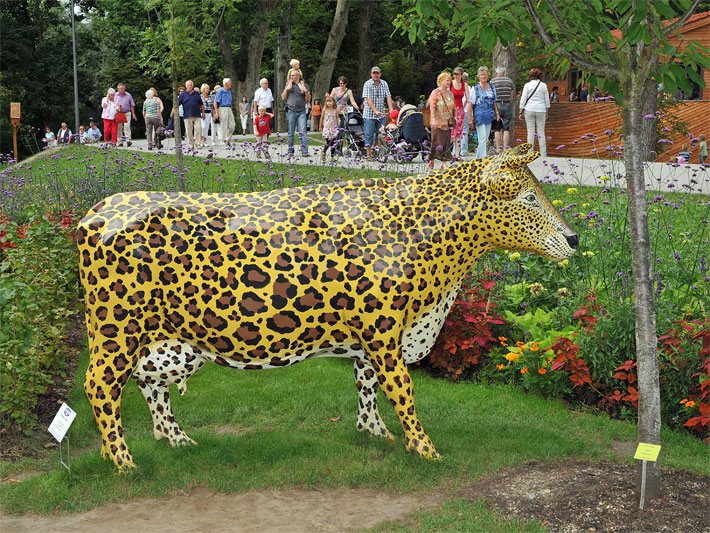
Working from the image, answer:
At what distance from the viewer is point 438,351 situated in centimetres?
796

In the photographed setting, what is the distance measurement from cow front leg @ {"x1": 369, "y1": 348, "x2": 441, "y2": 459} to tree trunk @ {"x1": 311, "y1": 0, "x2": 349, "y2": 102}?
27985mm

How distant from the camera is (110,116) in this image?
23.9m

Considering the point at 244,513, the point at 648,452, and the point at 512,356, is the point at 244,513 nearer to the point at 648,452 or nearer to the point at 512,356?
the point at 648,452

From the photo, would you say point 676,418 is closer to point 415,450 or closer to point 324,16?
point 415,450

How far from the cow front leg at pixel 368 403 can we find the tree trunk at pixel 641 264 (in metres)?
1.82

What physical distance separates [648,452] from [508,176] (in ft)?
6.07

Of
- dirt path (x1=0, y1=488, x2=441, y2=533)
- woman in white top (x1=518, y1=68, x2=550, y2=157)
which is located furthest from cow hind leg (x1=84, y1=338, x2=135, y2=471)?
woman in white top (x1=518, y1=68, x2=550, y2=157)

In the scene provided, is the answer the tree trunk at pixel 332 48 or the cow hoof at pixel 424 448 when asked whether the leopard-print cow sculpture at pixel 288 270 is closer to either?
the cow hoof at pixel 424 448

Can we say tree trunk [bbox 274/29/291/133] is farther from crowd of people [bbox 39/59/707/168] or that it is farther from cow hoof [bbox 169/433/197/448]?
cow hoof [bbox 169/433/197/448]

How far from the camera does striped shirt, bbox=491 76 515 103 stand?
17.6 meters

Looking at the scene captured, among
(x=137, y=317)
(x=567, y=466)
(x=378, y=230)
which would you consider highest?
(x=378, y=230)

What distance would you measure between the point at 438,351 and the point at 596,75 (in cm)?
294

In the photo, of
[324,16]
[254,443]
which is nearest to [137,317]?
[254,443]

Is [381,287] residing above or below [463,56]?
below
